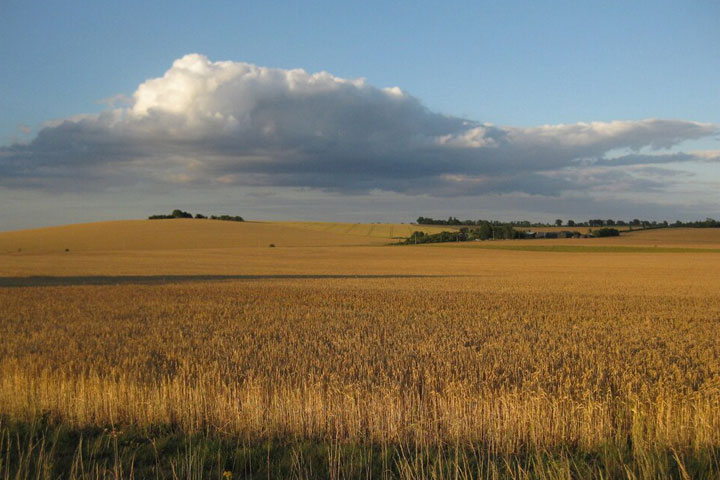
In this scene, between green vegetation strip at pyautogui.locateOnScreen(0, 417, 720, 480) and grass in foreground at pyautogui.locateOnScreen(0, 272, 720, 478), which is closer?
green vegetation strip at pyautogui.locateOnScreen(0, 417, 720, 480)

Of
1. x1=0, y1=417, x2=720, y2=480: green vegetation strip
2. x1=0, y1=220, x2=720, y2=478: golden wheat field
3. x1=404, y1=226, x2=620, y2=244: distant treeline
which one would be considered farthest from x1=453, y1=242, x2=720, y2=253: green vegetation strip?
x1=0, y1=417, x2=720, y2=480: green vegetation strip

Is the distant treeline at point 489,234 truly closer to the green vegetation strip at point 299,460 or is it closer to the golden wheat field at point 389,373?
the golden wheat field at point 389,373

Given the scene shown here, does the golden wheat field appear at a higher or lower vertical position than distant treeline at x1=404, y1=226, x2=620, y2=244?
lower

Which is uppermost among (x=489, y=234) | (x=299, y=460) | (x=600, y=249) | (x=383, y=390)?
(x=489, y=234)

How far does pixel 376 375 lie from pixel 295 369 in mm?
1481

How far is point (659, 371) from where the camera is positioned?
380 inches

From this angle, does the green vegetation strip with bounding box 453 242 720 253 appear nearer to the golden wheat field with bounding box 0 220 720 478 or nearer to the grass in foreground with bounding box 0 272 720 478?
the golden wheat field with bounding box 0 220 720 478

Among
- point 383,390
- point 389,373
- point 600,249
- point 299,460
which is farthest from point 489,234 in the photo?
point 299,460

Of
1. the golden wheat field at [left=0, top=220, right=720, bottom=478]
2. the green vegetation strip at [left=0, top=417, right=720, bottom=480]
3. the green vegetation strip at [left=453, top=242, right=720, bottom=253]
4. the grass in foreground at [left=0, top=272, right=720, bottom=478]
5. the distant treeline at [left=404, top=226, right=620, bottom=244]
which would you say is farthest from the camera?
the distant treeline at [left=404, top=226, right=620, bottom=244]

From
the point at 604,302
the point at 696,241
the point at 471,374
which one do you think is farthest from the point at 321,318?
the point at 696,241

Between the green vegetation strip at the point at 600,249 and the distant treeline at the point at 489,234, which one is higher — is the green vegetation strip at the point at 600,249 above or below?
below

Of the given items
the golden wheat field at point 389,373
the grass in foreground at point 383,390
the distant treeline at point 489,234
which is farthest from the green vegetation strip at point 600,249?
the grass in foreground at point 383,390

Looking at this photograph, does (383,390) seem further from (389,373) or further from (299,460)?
(299,460)

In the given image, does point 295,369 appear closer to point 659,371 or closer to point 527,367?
point 527,367
